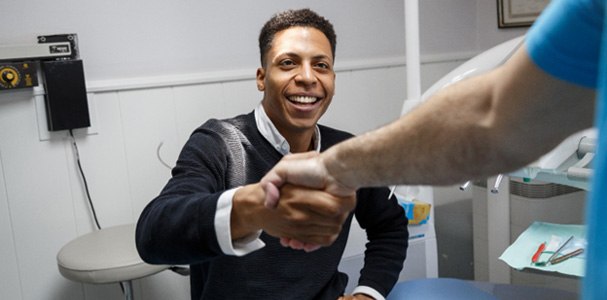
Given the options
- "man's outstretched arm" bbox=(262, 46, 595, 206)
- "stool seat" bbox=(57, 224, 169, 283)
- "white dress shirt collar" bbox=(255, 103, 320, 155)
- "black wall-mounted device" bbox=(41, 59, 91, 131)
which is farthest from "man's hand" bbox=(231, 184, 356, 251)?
"black wall-mounted device" bbox=(41, 59, 91, 131)

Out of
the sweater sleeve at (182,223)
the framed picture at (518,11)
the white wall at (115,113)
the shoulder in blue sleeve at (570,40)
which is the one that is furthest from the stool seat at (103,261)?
the framed picture at (518,11)

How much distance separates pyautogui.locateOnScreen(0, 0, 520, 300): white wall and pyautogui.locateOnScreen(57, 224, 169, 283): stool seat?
0.92ft

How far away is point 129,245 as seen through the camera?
1.81 meters

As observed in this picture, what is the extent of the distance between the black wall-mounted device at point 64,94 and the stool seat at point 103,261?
417 mm

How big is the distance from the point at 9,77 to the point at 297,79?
1049mm

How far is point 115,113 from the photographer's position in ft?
6.94

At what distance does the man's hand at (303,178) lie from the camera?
986 millimetres

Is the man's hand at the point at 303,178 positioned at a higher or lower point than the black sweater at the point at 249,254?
higher

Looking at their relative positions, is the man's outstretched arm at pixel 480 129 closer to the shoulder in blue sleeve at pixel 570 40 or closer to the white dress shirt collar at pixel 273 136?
the shoulder in blue sleeve at pixel 570 40

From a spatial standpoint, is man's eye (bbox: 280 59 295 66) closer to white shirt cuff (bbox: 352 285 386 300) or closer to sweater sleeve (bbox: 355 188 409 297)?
sweater sleeve (bbox: 355 188 409 297)

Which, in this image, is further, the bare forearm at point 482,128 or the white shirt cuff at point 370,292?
the white shirt cuff at point 370,292

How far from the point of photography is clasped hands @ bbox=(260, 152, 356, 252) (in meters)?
0.99

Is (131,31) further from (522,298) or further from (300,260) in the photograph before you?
(522,298)

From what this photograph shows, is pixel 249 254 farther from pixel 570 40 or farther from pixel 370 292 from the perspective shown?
pixel 570 40
